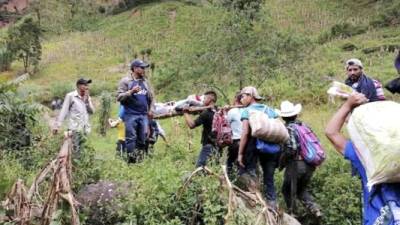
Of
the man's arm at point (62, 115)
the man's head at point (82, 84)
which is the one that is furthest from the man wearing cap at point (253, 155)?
the man's arm at point (62, 115)

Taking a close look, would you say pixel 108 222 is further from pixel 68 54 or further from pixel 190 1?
pixel 190 1

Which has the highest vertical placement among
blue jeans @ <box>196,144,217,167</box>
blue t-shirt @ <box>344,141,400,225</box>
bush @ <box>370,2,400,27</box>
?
bush @ <box>370,2,400,27</box>

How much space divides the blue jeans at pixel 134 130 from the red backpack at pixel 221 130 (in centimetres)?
116

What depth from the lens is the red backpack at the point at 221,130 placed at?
6301 millimetres

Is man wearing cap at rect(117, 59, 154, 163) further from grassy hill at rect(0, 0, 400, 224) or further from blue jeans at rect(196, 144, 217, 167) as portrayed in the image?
blue jeans at rect(196, 144, 217, 167)

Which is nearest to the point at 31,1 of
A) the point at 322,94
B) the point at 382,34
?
the point at 382,34

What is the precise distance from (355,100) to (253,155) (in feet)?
10.0

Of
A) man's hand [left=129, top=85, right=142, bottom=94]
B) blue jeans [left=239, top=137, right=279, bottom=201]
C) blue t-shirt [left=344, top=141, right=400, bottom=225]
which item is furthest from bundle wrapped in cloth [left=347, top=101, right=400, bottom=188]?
man's hand [left=129, top=85, right=142, bottom=94]

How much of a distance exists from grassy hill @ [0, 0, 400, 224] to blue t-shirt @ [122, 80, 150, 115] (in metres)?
0.60

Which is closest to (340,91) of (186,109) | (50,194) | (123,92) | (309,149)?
(50,194)

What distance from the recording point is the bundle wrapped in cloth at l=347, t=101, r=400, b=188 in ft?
8.52

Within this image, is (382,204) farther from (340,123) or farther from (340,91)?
(340,91)

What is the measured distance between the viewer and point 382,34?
81.3ft

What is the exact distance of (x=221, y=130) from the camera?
630 cm
